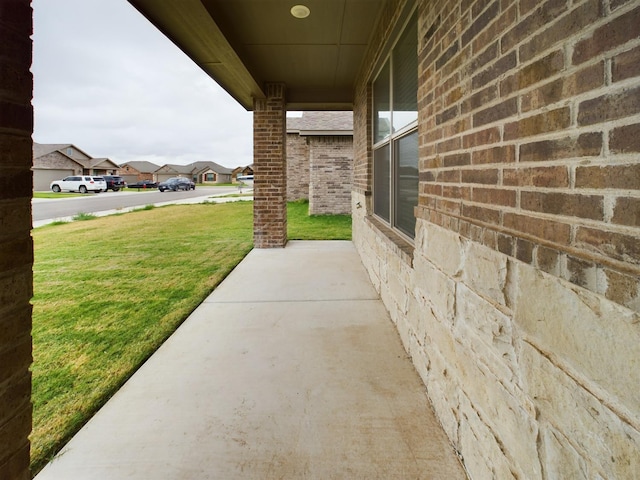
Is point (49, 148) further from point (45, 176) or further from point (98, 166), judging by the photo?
point (98, 166)

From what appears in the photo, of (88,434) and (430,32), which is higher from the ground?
(430,32)

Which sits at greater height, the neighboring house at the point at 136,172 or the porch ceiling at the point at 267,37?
the neighboring house at the point at 136,172

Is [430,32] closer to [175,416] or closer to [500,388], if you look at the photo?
[500,388]

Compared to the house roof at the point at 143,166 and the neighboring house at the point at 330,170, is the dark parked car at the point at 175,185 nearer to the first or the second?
the neighboring house at the point at 330,170

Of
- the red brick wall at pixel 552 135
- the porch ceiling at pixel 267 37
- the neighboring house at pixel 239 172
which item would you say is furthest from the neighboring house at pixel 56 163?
the red brick wall at pixel 552 135

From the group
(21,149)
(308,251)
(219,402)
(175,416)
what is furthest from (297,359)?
(308,251)

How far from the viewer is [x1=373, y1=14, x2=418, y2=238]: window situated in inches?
128

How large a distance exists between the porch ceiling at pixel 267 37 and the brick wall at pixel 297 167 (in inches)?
444

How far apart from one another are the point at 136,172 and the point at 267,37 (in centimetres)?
8938

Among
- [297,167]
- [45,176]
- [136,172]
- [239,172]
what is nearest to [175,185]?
[45,176]

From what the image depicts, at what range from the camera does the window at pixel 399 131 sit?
3258 mm

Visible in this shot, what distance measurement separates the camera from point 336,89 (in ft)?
23.9

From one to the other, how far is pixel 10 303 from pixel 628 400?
1.63 meters

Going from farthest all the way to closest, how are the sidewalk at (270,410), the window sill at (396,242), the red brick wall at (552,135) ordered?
the window sill at (396,242) → the sidewalk at (270,410) → the red brick wall at (552,135)
